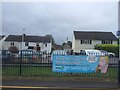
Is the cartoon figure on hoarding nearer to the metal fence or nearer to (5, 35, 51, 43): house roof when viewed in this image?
the metal fence

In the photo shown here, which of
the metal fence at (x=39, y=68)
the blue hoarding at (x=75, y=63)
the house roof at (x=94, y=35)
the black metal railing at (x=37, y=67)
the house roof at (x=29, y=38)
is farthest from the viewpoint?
the house roof at (x=29, y=38)

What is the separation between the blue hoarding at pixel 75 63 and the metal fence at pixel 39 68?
0.23 m

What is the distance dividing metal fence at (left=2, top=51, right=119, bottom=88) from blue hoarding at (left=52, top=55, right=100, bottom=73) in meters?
0.23

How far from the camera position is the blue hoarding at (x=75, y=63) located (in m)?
13.4

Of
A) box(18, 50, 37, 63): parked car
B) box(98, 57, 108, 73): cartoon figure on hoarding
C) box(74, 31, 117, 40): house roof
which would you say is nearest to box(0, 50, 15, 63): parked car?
box(18, 50, 37, 63): parked car

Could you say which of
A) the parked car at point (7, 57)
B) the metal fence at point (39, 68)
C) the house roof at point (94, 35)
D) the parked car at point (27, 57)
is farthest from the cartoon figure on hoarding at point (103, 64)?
the house roof at point (94, 35)

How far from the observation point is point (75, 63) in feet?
43.9

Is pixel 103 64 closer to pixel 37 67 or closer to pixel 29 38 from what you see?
pixel 37 67

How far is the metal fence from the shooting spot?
13.0 meters

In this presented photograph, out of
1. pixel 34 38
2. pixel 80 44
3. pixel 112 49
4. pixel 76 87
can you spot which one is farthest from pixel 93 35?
pixel 76 87

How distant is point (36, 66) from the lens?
14195mm

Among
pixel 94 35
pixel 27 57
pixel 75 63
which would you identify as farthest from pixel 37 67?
pixel 94 35

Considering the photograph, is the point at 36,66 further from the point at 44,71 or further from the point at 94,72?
the point at 94,72

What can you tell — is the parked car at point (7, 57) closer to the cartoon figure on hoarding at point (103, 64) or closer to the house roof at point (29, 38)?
the cartoon figure on hoarding at point (103, 64)
